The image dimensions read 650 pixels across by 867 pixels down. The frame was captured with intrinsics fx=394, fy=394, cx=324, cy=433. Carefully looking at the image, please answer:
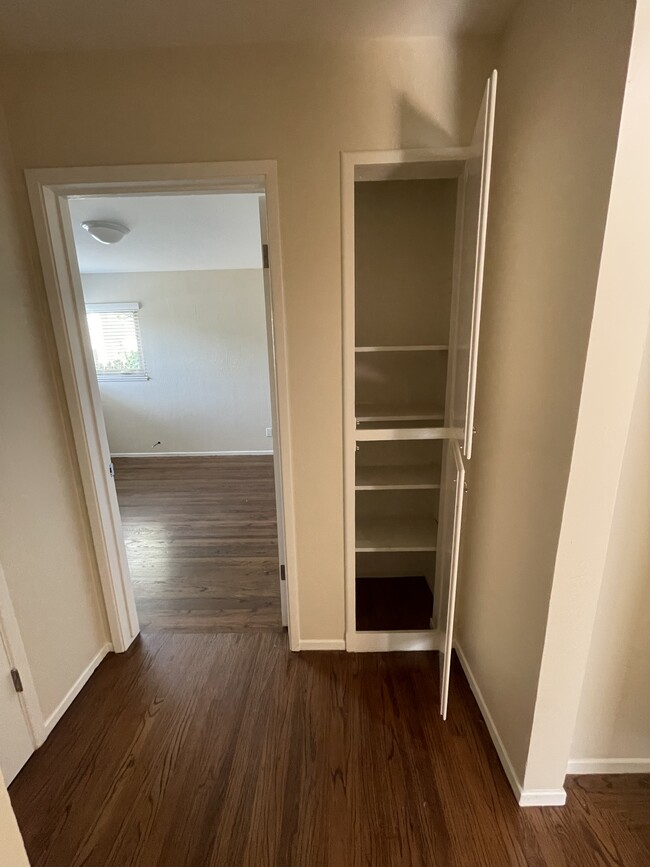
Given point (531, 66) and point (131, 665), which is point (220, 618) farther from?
point (531, 66)

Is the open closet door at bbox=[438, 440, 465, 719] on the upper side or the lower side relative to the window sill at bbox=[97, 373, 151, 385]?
lower

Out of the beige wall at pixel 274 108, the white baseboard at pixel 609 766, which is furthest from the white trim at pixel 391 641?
the beige wall at pixel 274 108

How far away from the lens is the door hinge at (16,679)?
147cm

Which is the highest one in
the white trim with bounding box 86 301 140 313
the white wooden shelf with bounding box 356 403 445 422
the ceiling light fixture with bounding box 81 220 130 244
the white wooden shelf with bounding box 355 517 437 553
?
the ceiling light fixture with bounding box 81 220 130 244

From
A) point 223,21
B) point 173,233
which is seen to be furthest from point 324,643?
point 173,233

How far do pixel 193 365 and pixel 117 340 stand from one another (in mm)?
1071

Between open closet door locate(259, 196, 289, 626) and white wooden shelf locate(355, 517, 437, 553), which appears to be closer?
open closet door locate(259, 196, 289, 626)

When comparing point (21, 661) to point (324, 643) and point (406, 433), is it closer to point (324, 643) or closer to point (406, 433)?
point (324, 643)

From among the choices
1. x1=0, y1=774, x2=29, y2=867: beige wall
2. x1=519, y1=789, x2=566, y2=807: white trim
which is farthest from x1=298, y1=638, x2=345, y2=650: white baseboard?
x1=0, y1=774, x2=29, y2=867: beige wall

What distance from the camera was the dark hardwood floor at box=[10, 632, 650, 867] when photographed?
4.07 ft

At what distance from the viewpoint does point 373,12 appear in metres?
1.31

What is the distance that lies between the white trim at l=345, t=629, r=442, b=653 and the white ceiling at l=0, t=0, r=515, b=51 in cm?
249

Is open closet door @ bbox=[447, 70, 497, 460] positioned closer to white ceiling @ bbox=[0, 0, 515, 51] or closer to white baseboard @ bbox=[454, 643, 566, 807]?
white ceiling @ bbox=[0, 0, 515, 51]

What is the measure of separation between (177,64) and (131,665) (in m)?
2.62
